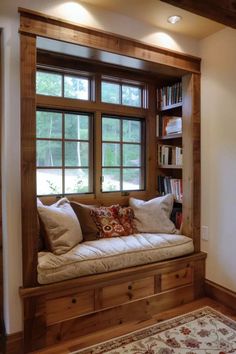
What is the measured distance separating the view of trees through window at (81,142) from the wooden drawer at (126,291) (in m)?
1.05

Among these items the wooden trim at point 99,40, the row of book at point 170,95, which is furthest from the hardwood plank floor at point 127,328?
the wooden trim at point 99,40

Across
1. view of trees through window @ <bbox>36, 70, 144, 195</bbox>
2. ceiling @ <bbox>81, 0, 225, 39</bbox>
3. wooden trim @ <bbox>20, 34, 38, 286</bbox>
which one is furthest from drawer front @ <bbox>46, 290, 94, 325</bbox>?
ceiling @ <bbox>81, 0, 225, 39</bbox>

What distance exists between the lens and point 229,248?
2736 millimetres

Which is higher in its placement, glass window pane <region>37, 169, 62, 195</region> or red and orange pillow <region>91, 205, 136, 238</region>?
glass window pane <region>37, 169, 62, 195</region>

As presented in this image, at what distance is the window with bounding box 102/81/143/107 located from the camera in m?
3.16

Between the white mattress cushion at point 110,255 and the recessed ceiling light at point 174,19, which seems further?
the recessed ceiling light at point 174,19

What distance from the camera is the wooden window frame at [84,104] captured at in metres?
2.09

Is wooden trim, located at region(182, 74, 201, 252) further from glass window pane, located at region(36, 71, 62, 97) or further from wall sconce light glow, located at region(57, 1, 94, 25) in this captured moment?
glass window pane, located at region(36, 71, 62, 97)

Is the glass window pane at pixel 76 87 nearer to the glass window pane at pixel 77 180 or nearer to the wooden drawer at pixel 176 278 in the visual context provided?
the glass window pane at pixel 77 180

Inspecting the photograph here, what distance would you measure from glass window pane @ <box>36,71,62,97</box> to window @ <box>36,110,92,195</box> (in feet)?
0.62

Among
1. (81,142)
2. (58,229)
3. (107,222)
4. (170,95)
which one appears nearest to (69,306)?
(58,229)

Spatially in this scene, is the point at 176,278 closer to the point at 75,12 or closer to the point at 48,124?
the point at 48,124

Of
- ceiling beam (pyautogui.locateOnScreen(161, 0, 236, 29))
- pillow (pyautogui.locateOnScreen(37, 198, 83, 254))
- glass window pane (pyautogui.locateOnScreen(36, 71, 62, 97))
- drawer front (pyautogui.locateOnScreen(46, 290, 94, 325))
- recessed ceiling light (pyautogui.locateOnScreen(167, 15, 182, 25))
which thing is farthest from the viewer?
glass window pane (pyautogui.locateOnScreen(36, 71, 62, 97))

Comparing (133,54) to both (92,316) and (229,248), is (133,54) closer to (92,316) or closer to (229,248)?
(229,248)
